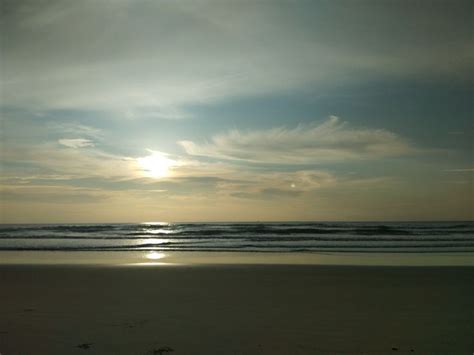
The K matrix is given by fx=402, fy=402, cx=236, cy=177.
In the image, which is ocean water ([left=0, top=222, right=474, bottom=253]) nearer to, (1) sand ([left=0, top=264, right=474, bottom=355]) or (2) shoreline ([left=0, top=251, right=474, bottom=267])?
(2) shoreline ([left=0, top=251, right=474, bottom=267])

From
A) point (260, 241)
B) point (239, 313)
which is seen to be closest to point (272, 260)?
point (239, 313)

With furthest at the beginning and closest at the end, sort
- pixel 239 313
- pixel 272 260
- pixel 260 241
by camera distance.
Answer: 1. pixel 260 241
2. pixel 272 260
3. pixel 239 313

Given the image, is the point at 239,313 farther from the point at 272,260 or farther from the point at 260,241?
the point at 260,241

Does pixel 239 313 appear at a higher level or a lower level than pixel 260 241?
higher

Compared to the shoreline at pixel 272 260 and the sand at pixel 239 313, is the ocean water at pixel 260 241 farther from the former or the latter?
the sand at pixel 239 313

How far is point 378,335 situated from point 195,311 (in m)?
3.39

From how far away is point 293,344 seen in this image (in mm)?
5820

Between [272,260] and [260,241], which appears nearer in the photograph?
[272,260]

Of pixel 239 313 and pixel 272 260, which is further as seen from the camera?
Answer: pixel 272 260

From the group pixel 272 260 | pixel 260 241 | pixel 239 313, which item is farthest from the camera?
pixel 260 241

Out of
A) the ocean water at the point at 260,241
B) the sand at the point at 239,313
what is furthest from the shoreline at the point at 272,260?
the ocean water at the point at 260,241

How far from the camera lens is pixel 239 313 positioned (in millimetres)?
7602

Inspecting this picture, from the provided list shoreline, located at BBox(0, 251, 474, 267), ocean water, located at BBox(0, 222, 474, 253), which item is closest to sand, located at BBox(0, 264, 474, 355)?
shoreline, located at BBox(0, 251, 474, 267)

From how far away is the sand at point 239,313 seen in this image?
5.84 m
